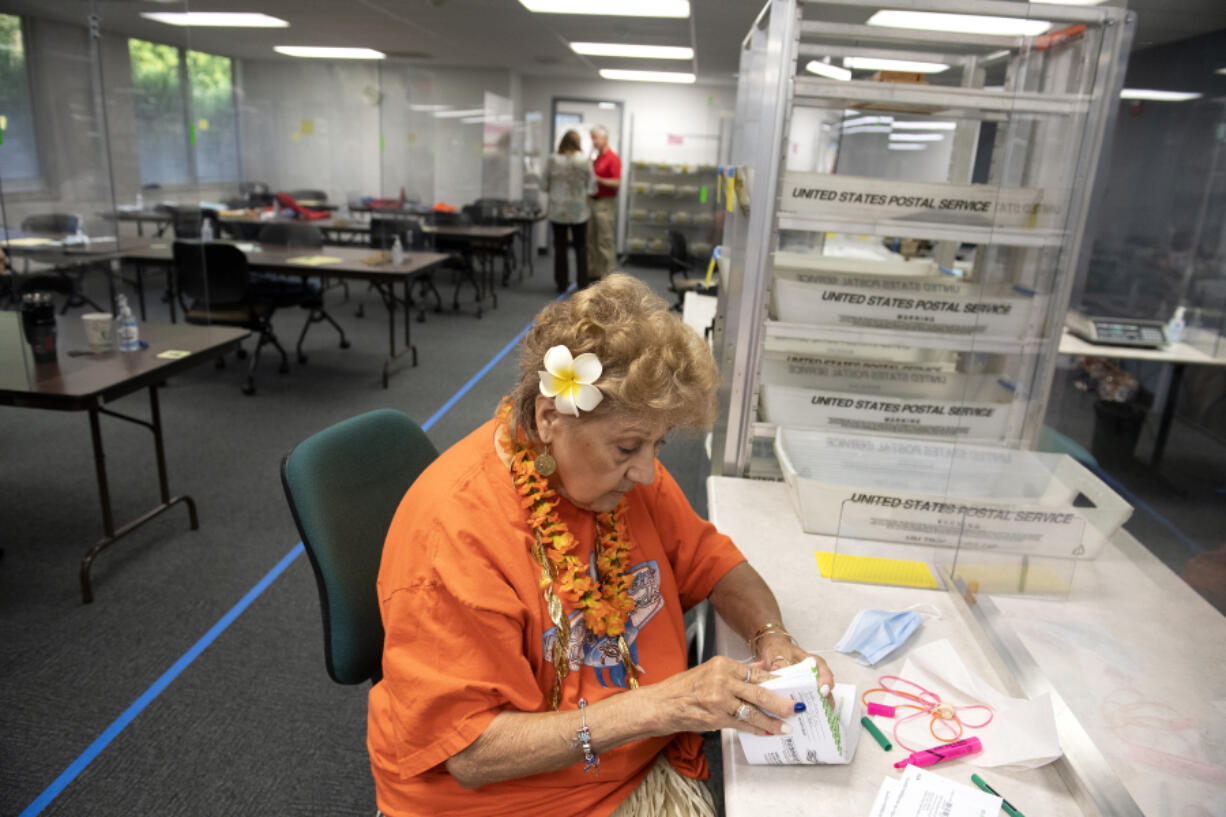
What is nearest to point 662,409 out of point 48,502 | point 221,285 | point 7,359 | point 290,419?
point 7,359

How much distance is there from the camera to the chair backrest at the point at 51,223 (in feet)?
12.3

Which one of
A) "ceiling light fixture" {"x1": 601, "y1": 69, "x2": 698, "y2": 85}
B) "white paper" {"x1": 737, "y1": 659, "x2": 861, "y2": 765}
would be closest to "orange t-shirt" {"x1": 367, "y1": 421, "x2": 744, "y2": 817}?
"white paper" {"x1": 737, "y1": 659, "x2": 861, "y2": 765}

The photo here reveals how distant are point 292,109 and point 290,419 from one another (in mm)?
5876

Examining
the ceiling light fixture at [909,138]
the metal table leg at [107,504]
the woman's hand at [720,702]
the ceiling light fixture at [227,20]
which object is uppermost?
the ceiling light fixture at [227,20]

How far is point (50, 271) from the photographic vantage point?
3.88 m

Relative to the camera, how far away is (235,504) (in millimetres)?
3424

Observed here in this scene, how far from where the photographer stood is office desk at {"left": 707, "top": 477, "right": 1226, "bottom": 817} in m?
0.94

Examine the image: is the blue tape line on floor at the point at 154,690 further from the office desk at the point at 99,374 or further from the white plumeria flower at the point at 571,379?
the office desk at the point at 99,374

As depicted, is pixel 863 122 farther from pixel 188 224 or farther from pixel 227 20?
pixel 227 20

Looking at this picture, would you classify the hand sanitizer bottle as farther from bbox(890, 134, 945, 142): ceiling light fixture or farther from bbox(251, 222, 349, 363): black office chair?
bbox(251, 222, 349, 363): black office chair

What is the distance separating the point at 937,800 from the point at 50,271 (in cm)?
456

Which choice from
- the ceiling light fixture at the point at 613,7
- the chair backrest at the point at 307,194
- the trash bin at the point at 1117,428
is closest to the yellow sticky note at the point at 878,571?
the trash bin at the point at 1117,428

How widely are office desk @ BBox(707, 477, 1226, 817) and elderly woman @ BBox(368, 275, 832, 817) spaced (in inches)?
3.9

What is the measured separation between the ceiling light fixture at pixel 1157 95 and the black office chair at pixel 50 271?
13.6 feet
